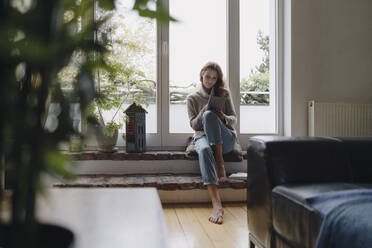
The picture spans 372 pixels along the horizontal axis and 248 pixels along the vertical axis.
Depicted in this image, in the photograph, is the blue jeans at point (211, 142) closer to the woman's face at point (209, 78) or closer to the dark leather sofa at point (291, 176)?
the woman's face at point (209, 78)

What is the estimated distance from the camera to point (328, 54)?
3.53 meters

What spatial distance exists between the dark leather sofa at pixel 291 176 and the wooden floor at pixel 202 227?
0.30 m

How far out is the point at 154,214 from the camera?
0.90 metres

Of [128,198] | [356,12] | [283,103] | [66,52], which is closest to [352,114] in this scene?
[283,103]

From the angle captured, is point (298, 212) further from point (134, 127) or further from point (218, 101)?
point (134, 127)

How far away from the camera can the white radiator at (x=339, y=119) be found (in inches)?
133

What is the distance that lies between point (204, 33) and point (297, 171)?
2.56m

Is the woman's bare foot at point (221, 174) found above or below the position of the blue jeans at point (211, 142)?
below

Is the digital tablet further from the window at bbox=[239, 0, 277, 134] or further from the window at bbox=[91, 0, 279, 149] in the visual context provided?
the window at bbox=[239, 0, 277, 134]

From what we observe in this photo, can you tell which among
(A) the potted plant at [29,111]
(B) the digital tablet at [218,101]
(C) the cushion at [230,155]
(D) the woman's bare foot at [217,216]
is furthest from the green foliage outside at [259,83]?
(A) the potted plant at [29,111]

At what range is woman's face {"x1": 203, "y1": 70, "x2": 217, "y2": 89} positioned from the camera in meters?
2.98

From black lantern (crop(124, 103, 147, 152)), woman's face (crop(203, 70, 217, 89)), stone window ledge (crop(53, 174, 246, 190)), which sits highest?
woman's face (crop(203, 70, 217, 89))

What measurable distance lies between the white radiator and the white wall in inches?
5.6

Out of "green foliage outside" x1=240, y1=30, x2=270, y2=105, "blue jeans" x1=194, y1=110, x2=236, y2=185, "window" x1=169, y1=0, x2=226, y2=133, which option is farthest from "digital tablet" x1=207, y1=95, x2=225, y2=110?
"green foliage outside" x1=240, y1=30, x2=270, y2=105
